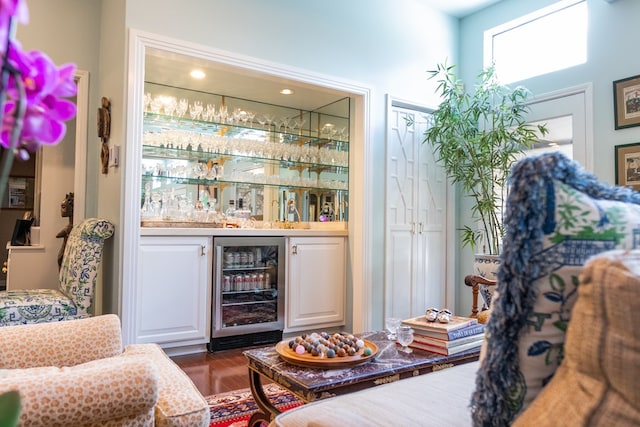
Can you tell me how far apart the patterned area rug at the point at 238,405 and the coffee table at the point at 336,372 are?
376 millimetres

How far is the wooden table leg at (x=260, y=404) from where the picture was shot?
1.80 metres

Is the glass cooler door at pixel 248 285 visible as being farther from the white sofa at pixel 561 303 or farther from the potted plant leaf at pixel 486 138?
the white sofa at pixel 561 303

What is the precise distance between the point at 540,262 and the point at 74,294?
2952mm

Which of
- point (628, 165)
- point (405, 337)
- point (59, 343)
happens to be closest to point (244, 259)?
point (405, 337)

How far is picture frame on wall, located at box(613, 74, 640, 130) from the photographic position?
10.9ft

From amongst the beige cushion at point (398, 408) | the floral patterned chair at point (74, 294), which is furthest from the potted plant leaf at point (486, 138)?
the floral patterned chair at point (74, 294)

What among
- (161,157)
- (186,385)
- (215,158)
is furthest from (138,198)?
(186,385)

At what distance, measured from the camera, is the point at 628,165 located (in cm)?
335

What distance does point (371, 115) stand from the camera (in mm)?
4027

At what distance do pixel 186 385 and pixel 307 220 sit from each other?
143 inches

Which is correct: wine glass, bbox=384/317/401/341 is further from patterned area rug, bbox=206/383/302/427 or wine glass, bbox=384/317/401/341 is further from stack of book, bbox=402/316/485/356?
patterned area rug, bbox=206/383/302/427

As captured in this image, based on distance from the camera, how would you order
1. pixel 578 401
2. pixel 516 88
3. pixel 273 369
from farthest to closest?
pixel 516 88 → pixel 273 369 → pixel 578 401

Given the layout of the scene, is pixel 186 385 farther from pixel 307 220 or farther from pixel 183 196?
pixel 307 220

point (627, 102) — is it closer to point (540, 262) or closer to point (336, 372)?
point (336, 372)
